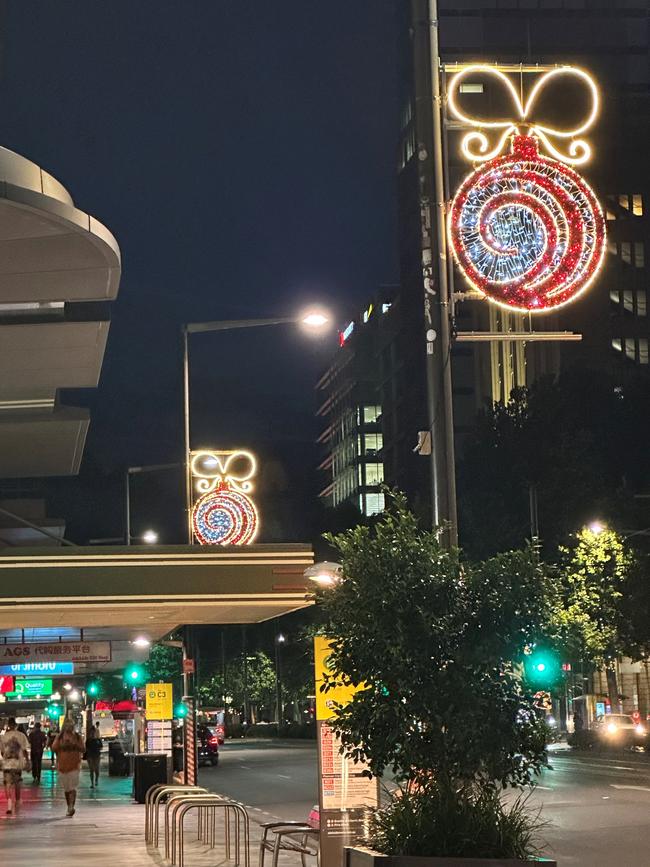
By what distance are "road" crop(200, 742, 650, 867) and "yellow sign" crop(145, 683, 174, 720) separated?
2.68 meters

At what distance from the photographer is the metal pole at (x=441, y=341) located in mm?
12922

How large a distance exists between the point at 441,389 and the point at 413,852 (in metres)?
4.47

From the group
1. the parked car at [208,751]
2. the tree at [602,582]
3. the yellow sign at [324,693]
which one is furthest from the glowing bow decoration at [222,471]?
the parked car at [208,751]

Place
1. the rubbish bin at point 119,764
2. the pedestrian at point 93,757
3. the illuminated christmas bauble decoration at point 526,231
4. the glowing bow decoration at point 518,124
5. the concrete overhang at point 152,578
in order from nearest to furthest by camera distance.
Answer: the illuminated christmas bauble decoration at point 526,231, the glowing bow decoration at point 518,124, the concrete overhang at point 152,578, the pedestrian at point 93,757, the rubbish bin at point 119,764

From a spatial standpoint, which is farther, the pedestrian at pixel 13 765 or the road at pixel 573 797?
the pedestrian at pixel 13 765

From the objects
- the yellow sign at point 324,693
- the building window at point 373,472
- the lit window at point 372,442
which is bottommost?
the yellow sign at point 324,693

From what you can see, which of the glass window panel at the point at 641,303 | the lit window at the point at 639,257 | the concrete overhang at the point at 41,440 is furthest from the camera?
the lit window at the point at 639,257

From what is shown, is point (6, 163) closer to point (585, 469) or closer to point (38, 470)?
point (38, 470)

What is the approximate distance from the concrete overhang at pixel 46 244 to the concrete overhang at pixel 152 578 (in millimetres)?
6760

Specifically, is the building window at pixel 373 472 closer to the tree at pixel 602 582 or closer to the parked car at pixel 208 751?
the tree at pixel 602 582

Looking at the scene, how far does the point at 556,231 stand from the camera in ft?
→ 44.6

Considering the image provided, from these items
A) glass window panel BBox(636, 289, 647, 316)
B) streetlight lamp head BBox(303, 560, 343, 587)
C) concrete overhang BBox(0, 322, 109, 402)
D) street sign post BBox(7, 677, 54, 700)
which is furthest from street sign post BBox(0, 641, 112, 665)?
glass window panel BBox(636, 289, 647, 316)

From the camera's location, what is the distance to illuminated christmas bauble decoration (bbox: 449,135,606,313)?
43.9 ft

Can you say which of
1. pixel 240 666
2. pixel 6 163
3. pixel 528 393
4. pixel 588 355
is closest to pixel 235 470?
pixel 6 163
